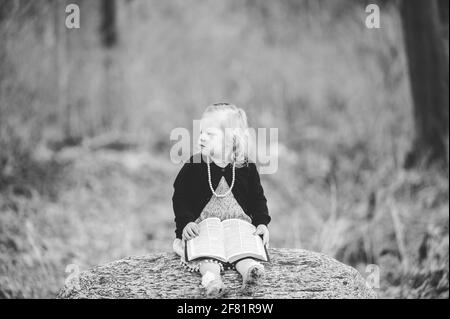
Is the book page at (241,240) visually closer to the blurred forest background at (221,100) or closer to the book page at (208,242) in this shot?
the book page at (208,242)

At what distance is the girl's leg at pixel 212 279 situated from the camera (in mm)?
1870

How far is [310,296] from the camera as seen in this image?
201 centimetres

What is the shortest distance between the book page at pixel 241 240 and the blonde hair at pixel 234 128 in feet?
0.87

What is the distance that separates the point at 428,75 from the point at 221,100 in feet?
5.67

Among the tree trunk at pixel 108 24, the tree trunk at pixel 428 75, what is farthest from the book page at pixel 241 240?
the tree trunk at pixel 108 24

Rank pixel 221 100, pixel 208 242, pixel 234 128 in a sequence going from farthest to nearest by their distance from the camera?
pixel 221 100 < pixel 234 128 < pixel 208 242

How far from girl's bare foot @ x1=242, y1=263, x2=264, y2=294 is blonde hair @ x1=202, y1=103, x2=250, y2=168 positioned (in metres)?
0.47

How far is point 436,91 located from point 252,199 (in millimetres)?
2072

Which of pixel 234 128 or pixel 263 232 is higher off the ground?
pixel 234 128

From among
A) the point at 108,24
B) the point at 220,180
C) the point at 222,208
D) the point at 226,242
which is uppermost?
the point at 108,24

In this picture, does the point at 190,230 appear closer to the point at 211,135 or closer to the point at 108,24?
the point at 211,135

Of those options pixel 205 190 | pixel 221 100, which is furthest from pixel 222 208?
pixel 221 100

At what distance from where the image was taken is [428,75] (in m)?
3.59

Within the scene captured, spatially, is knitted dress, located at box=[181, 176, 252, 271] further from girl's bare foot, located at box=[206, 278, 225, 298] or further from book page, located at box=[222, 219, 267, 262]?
girl's bare foot, located at box=[206, 278, 225, 298]
